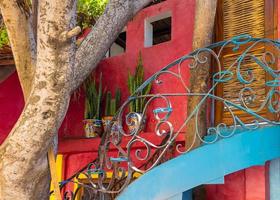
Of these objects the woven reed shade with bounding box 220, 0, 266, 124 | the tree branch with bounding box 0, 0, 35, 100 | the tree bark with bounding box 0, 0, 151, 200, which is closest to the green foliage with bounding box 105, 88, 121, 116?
the woven reed shade with bounding box 220, 0, 266, 124

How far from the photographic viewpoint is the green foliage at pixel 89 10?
7.72 metres

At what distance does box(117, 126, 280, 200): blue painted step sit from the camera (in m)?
4.18

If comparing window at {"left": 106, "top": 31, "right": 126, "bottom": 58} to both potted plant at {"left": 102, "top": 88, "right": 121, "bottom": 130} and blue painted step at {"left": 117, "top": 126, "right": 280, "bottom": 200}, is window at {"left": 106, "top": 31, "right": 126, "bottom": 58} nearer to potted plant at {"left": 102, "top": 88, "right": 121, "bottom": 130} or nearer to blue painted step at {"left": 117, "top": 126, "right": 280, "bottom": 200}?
potted plant at {"left": 102, "top": 88, "right": 121, "bottom": 130}

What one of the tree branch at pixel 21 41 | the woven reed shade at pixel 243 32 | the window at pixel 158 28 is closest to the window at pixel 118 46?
the window at pixel 158 28

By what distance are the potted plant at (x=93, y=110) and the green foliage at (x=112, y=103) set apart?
0.15 m

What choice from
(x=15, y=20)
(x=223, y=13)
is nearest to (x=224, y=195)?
(x=223, y=13)

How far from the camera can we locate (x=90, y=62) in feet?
15.8

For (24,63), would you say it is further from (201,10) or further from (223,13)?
(223,13)

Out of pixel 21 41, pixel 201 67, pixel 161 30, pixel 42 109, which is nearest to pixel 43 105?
pixel 42 109

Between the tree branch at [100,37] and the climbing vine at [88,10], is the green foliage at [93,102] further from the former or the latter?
the tree branch at [100,37]

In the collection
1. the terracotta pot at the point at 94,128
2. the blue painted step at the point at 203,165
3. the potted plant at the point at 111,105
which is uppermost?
the potted plant at the point at 111,105

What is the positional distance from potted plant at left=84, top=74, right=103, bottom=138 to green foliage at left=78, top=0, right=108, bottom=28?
1.25 meters

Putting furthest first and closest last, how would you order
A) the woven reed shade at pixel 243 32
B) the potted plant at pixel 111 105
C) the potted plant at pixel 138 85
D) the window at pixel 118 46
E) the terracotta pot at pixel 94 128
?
the window at pixel 118 46 < the terracotta pot at pixel 94 128 < the potted plant at pixel 111 105 < the potted plant at pixel 138 85 < the woven reed shade at pixel 243 32

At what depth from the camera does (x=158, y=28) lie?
862cm
